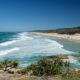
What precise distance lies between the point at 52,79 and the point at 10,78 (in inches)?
67.7

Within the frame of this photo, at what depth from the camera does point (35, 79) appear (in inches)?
418

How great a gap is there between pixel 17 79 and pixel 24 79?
0.94ft

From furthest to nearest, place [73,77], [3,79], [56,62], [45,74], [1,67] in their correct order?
[1,67]
[56,62]
[45,74]
[73,77]
[3,79]

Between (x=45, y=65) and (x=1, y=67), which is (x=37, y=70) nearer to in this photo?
(x=45, y=65)

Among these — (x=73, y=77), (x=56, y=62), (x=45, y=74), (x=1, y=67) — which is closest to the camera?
(x=73, y=77)

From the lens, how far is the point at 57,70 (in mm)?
12781

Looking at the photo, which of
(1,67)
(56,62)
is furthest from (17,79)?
(1,67)

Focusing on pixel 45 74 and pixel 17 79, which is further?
pixel 45 74

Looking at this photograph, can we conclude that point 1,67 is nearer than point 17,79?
No

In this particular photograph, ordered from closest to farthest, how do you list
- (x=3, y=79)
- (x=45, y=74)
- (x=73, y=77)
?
(x=3, y=79) → (x=73, y=77) → (x=45, y=74)

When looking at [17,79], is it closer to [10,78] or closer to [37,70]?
[10,78]

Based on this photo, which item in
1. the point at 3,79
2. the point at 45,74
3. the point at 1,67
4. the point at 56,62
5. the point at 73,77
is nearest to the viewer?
the point at 3,79

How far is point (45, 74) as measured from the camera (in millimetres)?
12234

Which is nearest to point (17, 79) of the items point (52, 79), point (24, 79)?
point (24, 79)
